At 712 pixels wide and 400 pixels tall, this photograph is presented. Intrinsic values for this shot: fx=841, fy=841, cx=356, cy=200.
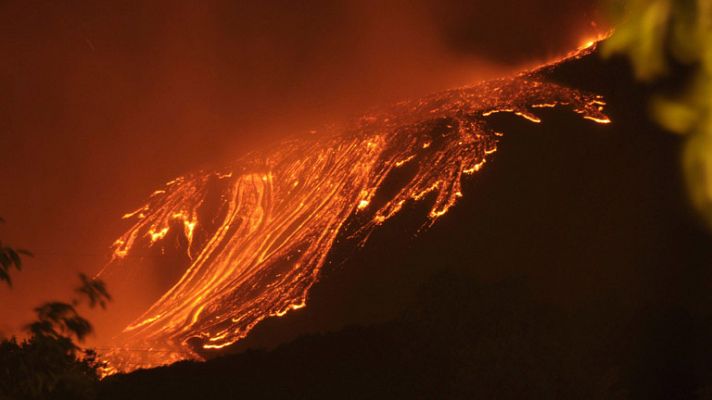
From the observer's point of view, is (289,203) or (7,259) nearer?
(7,259)

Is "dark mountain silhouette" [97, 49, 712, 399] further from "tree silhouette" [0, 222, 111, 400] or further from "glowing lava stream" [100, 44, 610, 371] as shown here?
"tree silhouette" [0, 222, 111, 400]

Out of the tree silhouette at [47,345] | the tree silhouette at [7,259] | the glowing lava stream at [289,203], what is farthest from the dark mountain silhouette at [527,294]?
the tree silhouette at [7,259]

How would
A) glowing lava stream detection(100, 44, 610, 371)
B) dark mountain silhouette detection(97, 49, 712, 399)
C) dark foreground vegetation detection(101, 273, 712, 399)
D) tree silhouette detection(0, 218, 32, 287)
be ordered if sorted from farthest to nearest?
glowing lava stream detection(100, 44, 610, 371) → dark mountain silhouette detection(97, 49, 712, 399) → dark foreground vegetation detection(101, 273, 712, 399) → tree silhouette detection(0, 218, 32, 287)

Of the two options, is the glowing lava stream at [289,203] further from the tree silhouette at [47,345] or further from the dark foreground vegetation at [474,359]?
the tree silhouette at [47,345]

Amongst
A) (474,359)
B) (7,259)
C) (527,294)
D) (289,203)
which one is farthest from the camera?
(289,203)

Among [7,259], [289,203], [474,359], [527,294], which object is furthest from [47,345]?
[289,203]

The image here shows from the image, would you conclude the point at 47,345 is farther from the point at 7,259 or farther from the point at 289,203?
the point at 289,203

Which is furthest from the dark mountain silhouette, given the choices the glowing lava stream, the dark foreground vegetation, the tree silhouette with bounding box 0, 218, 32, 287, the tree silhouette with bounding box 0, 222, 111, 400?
the tree silhouette with bounding box 0, 218, 32, 287
